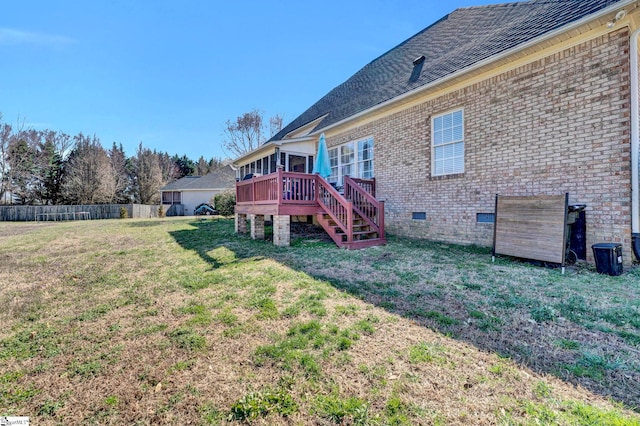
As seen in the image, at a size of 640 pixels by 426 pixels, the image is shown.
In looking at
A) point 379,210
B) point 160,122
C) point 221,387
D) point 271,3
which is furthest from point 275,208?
point 160,122

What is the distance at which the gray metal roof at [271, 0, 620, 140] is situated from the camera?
602cm

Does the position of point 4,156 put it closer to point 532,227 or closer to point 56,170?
point 56,170

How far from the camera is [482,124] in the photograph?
705 cm

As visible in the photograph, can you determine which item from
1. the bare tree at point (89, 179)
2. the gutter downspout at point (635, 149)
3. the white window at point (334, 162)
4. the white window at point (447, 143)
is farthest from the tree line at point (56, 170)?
the gutter downspout at point (635, 149)

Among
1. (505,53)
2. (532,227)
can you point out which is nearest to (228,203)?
(505,53)

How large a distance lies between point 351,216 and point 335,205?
0.88m

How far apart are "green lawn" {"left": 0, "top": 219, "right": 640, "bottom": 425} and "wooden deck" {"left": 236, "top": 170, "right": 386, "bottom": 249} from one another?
2.63 metres

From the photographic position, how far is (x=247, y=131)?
30.7 metres

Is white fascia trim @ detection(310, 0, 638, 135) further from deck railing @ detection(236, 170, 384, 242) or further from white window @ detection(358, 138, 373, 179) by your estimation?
deck railing @ detection(236, 170, 384, 242)

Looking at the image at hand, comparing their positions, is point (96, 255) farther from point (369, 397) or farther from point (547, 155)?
point (547, 155)

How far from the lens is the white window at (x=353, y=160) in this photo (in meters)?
10.5

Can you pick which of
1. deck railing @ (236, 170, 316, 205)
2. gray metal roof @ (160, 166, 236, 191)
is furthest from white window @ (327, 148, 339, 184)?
gray metal roof @ (160, 166, 236, 191)

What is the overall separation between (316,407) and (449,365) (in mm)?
1134

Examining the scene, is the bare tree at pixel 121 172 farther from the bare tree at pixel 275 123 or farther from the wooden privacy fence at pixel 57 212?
the bare tree at pixel 275 123
